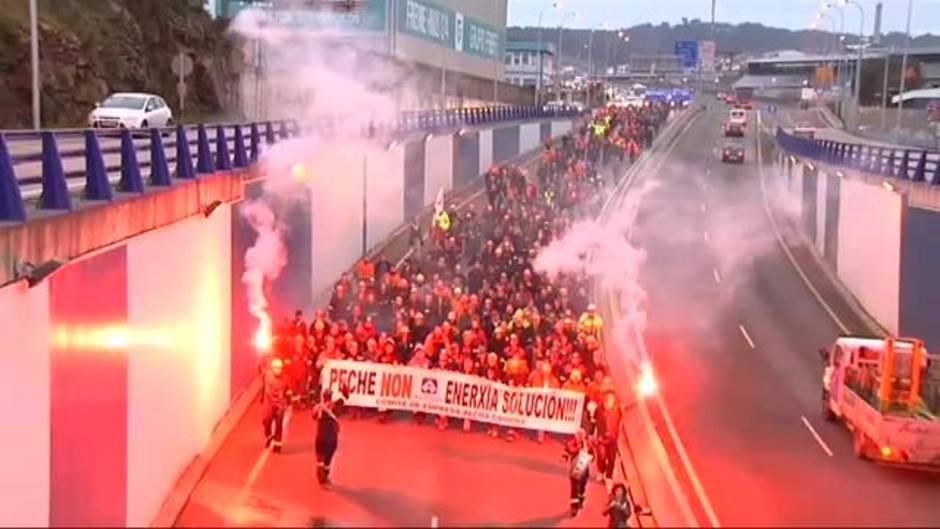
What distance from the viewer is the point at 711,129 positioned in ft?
288

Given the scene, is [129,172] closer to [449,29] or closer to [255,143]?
[255,143]

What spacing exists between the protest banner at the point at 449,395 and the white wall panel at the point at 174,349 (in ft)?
6.16

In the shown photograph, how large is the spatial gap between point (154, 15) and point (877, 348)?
32.1m

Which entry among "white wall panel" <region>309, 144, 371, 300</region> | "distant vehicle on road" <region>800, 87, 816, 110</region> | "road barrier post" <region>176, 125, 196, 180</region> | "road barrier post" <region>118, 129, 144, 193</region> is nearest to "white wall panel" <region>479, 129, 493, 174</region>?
"white wall panel" <region>309, 144, 371, 300</region>

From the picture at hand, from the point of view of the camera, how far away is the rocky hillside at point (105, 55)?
118 ft

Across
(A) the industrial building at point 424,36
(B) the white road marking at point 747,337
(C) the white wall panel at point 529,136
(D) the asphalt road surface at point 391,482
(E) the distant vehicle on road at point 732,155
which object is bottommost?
(B) the white road marking at point 747,337

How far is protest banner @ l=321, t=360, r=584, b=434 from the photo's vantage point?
1900 centimetres

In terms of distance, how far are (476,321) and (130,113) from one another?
11.7m

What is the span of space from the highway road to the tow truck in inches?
12.2

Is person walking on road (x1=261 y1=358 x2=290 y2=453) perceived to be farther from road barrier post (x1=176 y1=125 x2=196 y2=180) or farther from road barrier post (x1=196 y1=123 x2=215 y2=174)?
road barrier post (x1=196 y1=123 x2=215 y2=174)

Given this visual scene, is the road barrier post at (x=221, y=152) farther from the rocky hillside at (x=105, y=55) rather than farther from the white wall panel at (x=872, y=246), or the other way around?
the rocky hillside at (x=105, y=55)

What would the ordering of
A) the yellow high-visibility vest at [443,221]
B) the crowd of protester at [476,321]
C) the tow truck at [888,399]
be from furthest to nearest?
the yellow high-visibility vest at [443,221] < the crowd of protester at [476,321] < the tow truck at [888,399]

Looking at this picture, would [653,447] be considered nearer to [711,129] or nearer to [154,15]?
[154,15]

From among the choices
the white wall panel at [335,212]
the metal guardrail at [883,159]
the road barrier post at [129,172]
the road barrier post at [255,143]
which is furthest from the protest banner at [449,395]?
the metal guardrail at [883,159]
